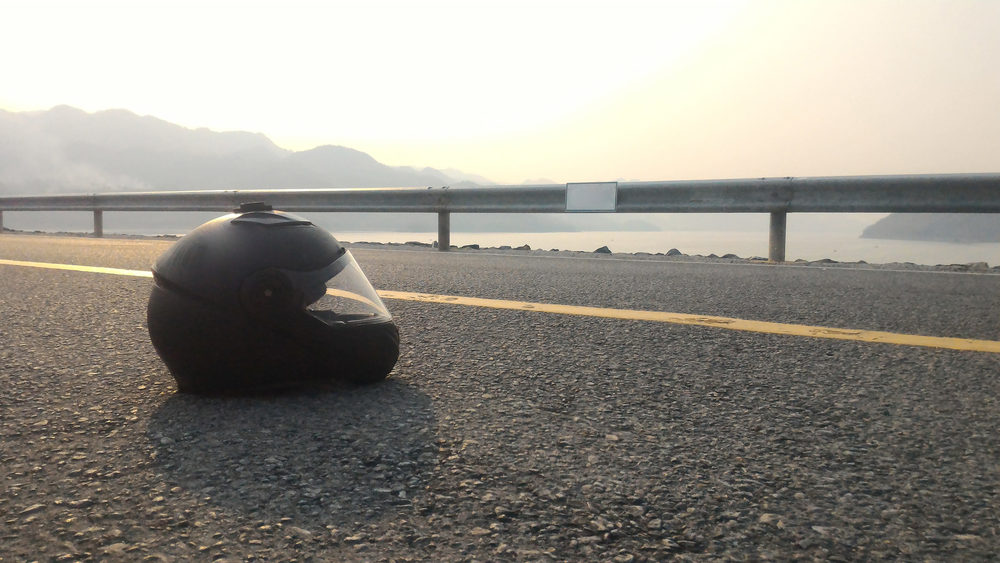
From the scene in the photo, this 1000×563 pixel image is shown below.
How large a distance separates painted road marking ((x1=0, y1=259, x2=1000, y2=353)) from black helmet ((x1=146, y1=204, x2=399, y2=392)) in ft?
5.58

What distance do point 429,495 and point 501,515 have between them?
0.16m

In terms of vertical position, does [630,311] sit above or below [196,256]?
below

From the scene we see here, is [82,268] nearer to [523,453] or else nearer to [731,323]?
[731,323]

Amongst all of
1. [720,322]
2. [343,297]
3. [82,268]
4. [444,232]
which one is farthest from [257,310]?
[444,232]

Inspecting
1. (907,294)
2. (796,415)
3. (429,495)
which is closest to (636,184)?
(907,294)

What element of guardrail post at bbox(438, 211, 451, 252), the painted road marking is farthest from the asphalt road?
guardrail post at bbox(438, 211, 451, 252)

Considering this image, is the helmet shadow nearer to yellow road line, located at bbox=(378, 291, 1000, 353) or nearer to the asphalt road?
the asphalt road

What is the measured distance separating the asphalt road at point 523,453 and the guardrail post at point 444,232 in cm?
→ 646

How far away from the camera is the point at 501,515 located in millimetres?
1401

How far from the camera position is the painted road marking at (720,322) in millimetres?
3113

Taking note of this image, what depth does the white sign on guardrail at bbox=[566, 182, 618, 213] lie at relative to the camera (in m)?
9.06

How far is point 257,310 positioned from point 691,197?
7.19m

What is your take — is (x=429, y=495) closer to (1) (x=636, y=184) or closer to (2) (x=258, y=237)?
(2) (x=258, y=237)

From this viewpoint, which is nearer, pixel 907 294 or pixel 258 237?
pixel 258 237
